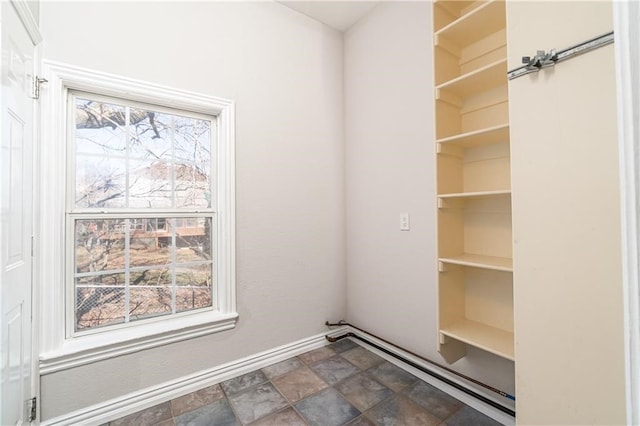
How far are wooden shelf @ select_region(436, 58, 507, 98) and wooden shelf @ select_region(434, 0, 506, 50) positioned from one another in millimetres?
273

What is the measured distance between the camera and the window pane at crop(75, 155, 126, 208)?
66.8 inches

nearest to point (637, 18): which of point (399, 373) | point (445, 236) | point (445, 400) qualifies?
point (445, 236)

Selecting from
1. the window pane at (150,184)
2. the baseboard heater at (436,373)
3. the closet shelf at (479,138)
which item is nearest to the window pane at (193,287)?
the window pane at (150,184)

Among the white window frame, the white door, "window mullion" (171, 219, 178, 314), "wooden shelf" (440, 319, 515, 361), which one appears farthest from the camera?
"window mullion" (171, 219, 178, 314)

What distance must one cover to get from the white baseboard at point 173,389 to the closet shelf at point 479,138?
1960mm

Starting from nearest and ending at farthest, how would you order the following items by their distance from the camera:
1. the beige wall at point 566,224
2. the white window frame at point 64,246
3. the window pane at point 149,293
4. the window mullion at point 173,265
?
the beige wall at point 566,224, the white window frame at point 64,246, the window pane at point 149,293, the window mullion at point 173,265

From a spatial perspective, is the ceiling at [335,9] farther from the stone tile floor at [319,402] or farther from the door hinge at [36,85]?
the stone tile floor at [319,402]

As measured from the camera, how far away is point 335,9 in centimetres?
244

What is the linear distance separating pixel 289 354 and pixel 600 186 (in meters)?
2.23

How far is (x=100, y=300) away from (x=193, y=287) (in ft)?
1.79

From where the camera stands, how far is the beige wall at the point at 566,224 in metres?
0.85

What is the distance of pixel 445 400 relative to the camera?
175 centimetres

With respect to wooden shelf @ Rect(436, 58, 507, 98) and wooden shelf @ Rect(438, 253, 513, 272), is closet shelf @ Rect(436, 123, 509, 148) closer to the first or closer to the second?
wooden shelf @ Rect(436, 58, 507, 98)

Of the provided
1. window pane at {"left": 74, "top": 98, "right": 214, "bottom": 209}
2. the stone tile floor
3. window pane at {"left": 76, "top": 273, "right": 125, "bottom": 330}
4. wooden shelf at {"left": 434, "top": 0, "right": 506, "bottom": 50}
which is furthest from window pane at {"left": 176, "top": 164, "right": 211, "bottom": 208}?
wooden shelf at {"left": 434, "top": 0, "right": 506, "bottom": 50}
